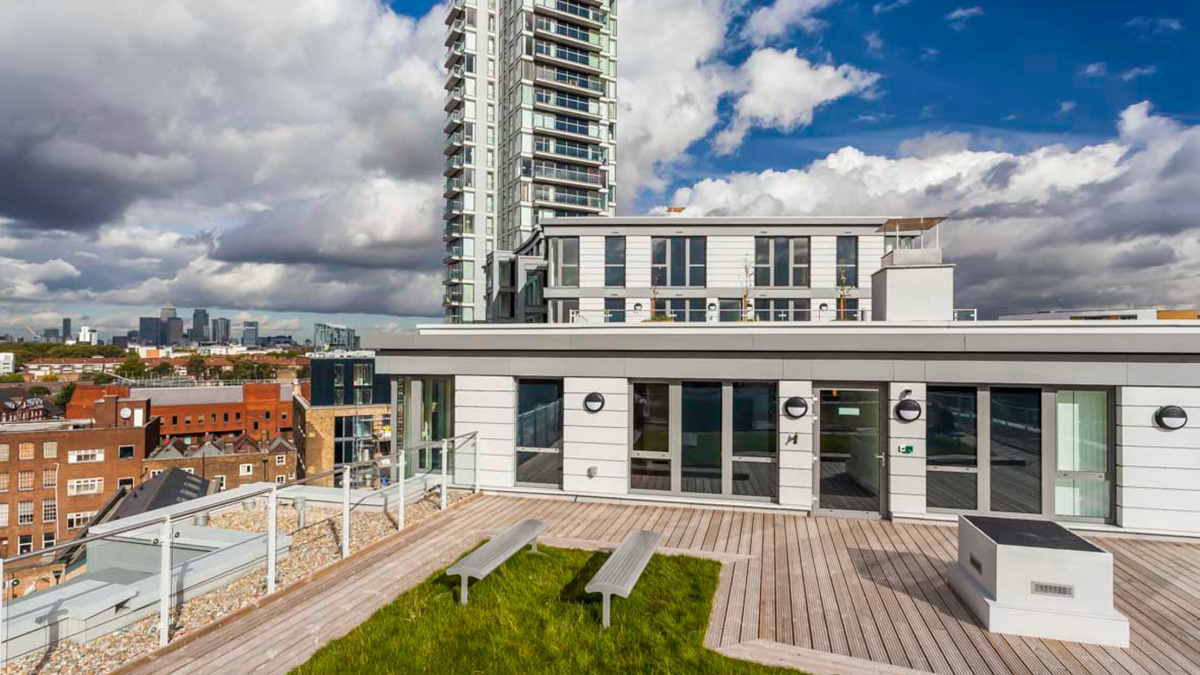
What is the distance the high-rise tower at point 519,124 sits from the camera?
136ft

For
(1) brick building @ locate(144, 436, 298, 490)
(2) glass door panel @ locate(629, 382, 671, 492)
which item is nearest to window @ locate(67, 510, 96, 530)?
(1) brick building @ locate(144, 436, 298, 490)

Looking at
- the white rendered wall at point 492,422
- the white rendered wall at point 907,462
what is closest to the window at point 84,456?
the white rendered wall at point 492,422

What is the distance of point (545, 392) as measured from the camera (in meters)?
10.1

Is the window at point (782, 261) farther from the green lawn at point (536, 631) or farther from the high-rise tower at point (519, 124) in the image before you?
the green lawn at point (536, 631)

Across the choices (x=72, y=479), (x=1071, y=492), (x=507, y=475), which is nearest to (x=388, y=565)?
(x=507, y=475)

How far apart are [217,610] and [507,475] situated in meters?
5.16

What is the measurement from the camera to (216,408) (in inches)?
2840

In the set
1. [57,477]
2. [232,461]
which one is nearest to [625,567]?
[232,461]

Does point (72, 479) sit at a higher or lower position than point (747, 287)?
lower

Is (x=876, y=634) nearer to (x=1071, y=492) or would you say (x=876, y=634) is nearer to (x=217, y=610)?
(x=1071, y=492)

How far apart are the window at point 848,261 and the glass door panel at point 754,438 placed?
59.4 ft

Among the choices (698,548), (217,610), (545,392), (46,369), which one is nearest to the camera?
(217,610)

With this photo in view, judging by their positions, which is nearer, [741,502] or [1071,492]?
[1071,492]

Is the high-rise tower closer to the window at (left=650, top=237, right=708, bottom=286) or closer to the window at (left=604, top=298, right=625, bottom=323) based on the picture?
the window at (left=604, top=298, right=625, bottom=323)
